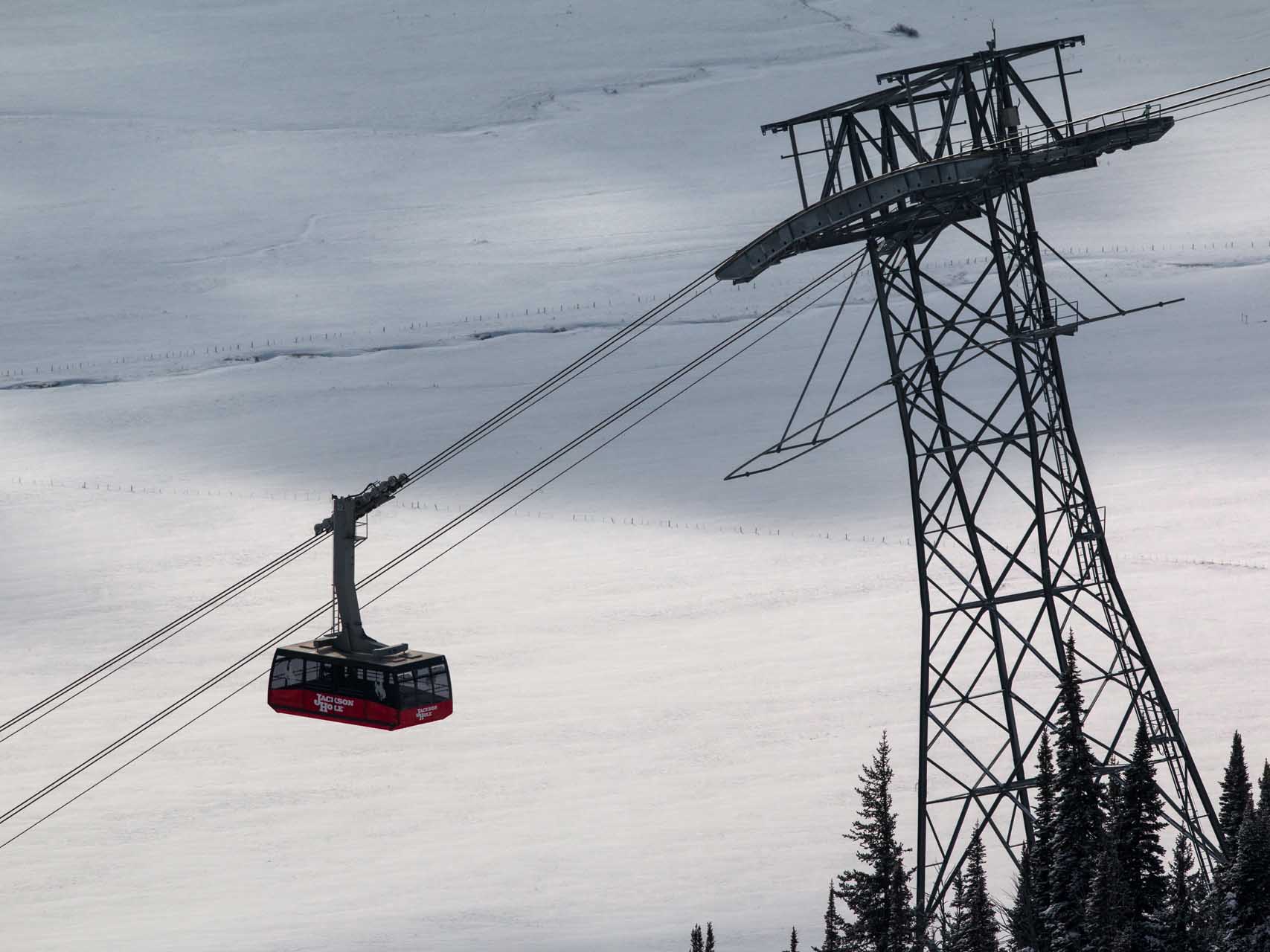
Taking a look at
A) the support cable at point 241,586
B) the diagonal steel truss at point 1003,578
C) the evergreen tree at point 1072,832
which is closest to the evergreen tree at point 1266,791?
the diagonal steel truss at point 1003,578

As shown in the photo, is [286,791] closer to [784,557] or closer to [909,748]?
[909,748]

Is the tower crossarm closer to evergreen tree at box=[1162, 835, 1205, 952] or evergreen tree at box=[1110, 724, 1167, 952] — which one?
evergreen tree at box=[1110, 724, 1167, 952]

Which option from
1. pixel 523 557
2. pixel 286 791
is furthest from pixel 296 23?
pixel 286 791

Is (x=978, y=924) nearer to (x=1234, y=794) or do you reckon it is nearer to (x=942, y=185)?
(x=1234, y=794)

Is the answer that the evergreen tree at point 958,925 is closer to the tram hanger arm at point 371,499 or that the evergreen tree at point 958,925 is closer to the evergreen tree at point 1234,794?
the evergreen tree at point 1234,794

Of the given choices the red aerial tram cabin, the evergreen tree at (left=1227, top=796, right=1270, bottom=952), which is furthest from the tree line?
the red aerial tram cabin

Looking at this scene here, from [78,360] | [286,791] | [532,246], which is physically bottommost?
[286,791]

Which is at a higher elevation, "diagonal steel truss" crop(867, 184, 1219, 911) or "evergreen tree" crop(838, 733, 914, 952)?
"diagonal steel truss" crop(867, 184, 1219, 911)
